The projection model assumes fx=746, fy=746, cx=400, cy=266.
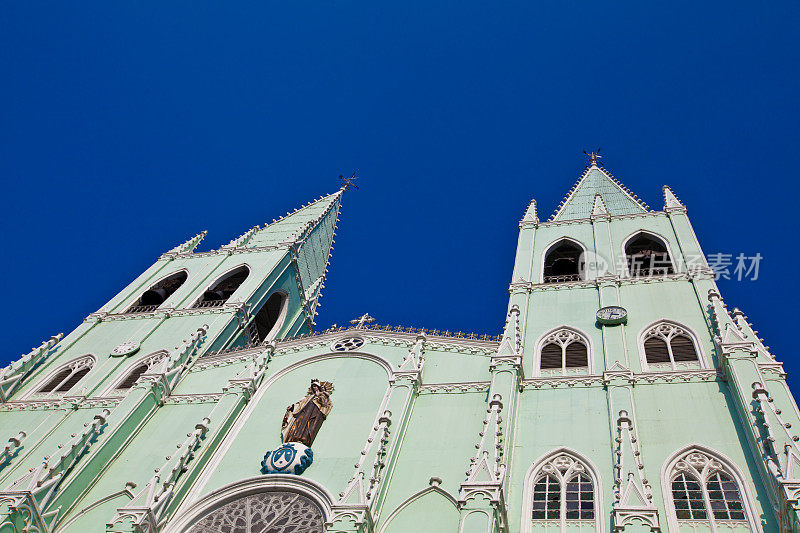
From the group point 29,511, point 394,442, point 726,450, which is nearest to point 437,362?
point 394,442

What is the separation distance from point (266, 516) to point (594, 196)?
23527mm

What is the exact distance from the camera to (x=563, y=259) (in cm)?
2972

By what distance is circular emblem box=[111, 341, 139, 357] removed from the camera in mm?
27000

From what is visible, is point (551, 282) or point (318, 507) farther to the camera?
point (551, 282)

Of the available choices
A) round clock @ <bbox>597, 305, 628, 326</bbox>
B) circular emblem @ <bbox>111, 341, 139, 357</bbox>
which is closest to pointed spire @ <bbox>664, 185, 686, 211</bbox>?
round clock @ <bbox>597, 305, 628, 326</bbox>

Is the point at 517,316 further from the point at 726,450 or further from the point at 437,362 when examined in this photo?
the point at 726,450

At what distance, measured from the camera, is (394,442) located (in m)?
18.5

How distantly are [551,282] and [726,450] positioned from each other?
35.8ft

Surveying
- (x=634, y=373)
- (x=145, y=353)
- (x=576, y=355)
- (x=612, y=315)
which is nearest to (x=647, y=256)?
(x=612, y=315)

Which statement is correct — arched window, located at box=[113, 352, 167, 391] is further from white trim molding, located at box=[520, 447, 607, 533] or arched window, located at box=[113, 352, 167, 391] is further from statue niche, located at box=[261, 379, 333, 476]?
white trim molding, located at box=[520, 447, 607, 533]

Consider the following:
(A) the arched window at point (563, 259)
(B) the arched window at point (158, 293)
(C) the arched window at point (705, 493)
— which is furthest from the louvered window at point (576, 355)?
(B) the arched window at point (158, 293)

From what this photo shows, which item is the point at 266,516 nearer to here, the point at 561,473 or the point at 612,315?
the point at 561,473

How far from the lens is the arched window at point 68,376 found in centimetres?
2561

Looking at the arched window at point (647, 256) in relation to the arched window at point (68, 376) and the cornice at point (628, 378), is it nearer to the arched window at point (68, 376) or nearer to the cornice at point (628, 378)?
the cornice at point (628, 378)
